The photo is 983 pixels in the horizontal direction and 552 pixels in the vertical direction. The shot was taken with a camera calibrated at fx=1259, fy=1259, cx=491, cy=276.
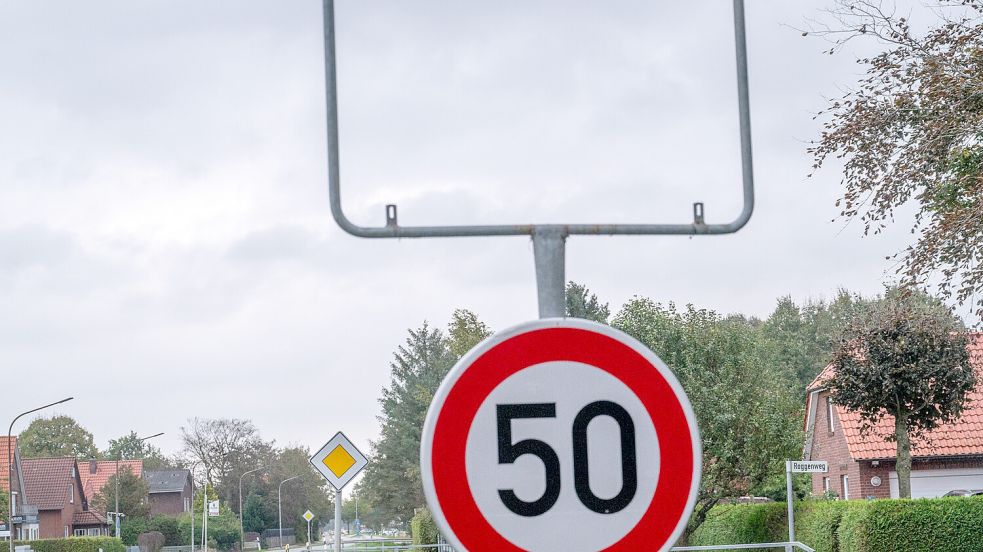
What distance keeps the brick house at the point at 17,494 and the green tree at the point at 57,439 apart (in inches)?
1333

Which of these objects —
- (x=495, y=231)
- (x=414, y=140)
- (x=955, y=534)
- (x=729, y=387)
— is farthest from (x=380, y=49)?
(x=729, y=387)

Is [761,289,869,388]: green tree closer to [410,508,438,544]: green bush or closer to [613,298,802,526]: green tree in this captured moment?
[410,508,438,544]: green bush

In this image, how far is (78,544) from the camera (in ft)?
245

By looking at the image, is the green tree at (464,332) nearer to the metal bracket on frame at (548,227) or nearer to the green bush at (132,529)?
the green bush at (132,529)

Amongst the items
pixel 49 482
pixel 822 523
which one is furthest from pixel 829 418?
pixel 49 482

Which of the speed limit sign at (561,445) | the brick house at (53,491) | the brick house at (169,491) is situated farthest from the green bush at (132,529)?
the speed limit sign at (561,445)

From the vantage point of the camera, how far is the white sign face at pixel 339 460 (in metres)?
17.9

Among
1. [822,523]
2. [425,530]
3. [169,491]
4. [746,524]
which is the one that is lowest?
[169,491]

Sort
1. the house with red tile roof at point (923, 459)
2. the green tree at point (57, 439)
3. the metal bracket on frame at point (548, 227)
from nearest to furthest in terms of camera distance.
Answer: the metal bracket on frame at point (548, 227)
the house with red tile roof at point (923, 459)
the green tree at point (57, 439)

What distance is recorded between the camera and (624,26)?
274 cm

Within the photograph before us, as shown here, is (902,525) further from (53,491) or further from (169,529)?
(53,491)

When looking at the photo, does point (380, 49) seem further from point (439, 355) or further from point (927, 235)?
point (439, 355)

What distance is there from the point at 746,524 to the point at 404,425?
48397 mm

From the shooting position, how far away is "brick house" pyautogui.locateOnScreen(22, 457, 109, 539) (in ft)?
313
